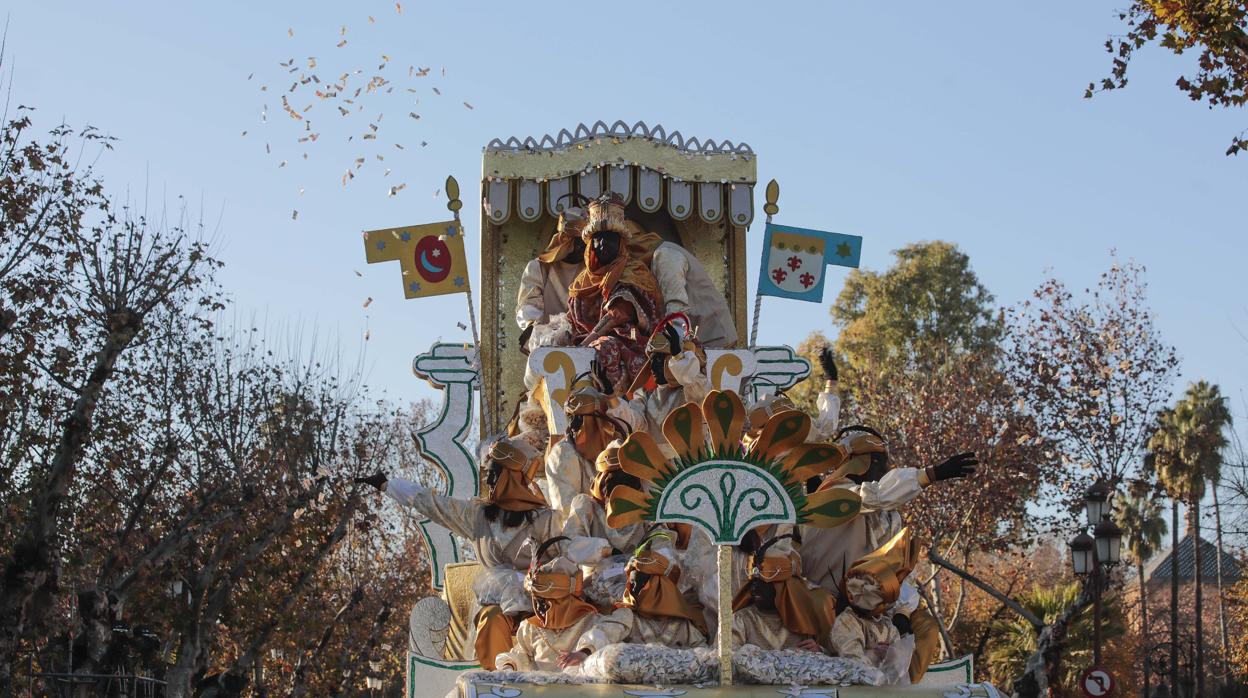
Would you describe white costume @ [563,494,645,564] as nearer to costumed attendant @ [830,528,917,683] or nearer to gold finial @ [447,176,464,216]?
costumed attendant @ [830,528,917,683]

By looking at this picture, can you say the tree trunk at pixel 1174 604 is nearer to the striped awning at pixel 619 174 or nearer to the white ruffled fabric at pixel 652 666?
the striped awning at pixel 619 174

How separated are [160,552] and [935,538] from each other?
13042mm

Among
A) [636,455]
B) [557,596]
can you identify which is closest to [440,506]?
[557,596]

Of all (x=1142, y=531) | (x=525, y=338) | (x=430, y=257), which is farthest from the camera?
(x=1142, y=531)

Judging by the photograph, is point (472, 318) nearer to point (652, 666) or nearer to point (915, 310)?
point (652, 666)

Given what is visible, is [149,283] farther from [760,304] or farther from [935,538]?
[935,538]

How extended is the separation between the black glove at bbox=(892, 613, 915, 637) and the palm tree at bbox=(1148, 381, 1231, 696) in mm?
22263

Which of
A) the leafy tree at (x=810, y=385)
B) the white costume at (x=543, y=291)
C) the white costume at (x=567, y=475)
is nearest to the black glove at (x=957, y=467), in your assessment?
the white costume at (x=567, y=475)

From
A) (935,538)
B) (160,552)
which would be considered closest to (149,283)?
(160,552)

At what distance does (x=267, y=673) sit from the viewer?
3478cm

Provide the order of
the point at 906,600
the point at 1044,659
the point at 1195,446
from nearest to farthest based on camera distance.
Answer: the point at 906,600 → the point at 1044,659 → the point at 1195,446

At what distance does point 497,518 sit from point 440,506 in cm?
46

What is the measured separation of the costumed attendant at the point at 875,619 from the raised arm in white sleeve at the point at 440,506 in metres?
3.09

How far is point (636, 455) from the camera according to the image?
10859 mm
